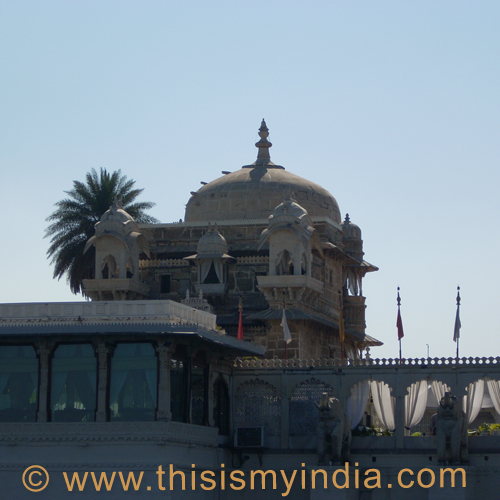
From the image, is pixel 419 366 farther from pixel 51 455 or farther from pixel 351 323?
pixel 351 323

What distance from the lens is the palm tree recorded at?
67375mm

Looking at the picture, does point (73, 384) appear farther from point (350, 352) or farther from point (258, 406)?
point (350, 352)

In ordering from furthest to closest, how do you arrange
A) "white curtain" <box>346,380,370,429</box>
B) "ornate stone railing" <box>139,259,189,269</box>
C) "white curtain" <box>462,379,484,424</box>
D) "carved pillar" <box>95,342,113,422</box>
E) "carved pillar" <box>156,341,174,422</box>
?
"ornate stone railing" <box>139,259,189,269</box> → "white curtain" <box>346,380,370,429</box> → "white curtain" <box>462,379,484,424</box> → "carved pillar" <box>95,342,113,422</box> → "carved pillar" <box>156,341,174,422</box>

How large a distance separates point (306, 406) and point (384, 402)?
2.65 meters

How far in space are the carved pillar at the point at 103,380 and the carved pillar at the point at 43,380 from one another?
163 centimetres

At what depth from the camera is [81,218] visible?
68.7 metres

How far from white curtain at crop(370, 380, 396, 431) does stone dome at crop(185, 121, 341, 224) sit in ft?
61.8

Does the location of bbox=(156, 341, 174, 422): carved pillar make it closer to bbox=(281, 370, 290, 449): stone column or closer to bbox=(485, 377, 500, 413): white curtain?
bbox=(281, 370, 290, 449): stone column

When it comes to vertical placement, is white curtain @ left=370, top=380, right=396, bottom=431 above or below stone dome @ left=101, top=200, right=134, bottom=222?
below

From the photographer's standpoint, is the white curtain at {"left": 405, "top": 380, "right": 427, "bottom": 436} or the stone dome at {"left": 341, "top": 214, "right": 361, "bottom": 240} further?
the stone dome at {"left": 341, "top": 214, "right": 361, "bottom": 240}

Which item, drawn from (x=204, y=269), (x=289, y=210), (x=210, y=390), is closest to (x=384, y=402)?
(x=210, y=390)

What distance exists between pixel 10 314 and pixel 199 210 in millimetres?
22357

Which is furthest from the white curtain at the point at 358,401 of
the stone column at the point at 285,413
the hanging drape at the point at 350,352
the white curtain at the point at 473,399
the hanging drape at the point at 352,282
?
the hanging drape at the point at 352,282

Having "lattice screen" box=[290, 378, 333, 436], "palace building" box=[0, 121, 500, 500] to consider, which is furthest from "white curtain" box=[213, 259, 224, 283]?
"lattice screen" box=[290, 378, 333, 436]
